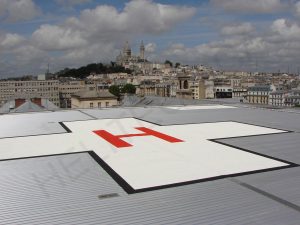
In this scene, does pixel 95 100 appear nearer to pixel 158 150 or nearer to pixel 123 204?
pixel 158 150

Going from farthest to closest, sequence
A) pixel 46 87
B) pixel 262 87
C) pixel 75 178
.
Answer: pixel 46 87 < pixel 262 87 < pixel 75 178

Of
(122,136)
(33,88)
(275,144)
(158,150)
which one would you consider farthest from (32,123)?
(33,88)

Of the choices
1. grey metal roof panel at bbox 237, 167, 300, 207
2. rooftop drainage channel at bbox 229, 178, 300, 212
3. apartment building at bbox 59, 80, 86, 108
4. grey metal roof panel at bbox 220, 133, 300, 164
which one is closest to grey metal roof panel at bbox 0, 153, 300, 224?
rooftop drainage channel at bbox 229, 178, 300, 212

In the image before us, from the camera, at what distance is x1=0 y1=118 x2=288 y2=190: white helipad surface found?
28.8 ft

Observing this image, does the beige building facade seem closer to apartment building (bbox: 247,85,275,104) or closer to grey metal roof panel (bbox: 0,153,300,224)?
grey metal roof panel (bbox: 0,153,300,224)

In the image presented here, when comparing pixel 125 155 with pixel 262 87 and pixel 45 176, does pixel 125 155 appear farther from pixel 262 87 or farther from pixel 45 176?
pixel 262 87

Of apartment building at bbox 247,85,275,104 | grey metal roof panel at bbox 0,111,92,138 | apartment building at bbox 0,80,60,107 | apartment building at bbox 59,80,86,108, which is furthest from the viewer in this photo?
apartment building at bbox 59,80,86,108

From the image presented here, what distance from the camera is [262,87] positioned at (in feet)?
367

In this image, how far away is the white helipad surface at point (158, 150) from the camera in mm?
8781

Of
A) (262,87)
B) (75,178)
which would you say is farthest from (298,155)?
(262,87)

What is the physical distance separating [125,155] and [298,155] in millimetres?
5073

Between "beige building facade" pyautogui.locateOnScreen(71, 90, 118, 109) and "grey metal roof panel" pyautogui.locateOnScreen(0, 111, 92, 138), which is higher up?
"grey metal roof panel" pyautogui.locateOnScreen(0, 111, 92, 138)

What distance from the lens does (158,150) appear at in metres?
11.5

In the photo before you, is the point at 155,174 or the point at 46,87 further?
the point at 46,87
